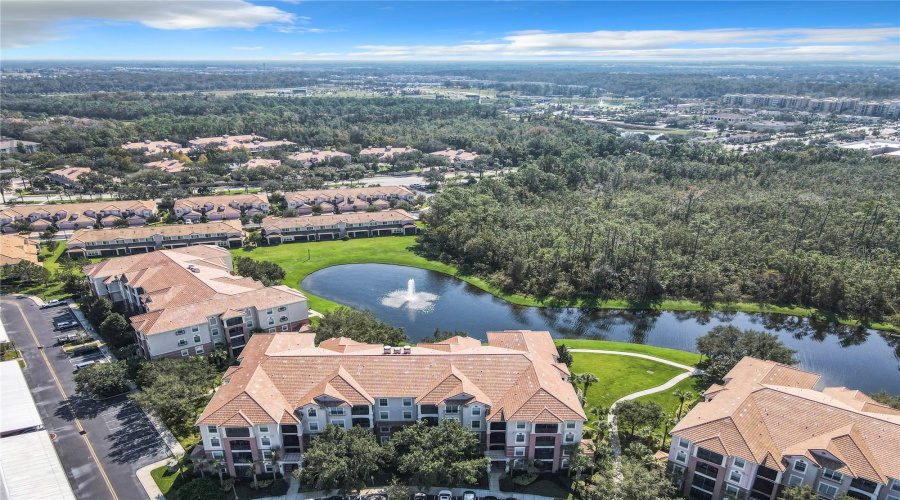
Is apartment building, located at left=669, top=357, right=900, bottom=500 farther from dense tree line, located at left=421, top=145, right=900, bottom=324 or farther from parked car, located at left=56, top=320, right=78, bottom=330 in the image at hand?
parked car, located at left=56, top=320, right=78, bottom=330

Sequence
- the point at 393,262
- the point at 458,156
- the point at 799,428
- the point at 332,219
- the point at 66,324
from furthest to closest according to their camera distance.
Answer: the point at 458,156
the point at 332,219
the point at 393,262
the point at 66,324
the point at 799,428

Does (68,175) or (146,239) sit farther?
(68,175)

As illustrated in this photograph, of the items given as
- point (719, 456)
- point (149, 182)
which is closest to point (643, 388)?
point (719, 456)

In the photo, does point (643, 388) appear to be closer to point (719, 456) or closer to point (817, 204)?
point (719, 456)

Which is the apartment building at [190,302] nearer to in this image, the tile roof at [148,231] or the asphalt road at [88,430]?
the asphalt road at [88,430]

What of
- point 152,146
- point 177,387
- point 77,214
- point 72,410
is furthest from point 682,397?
point 152,146

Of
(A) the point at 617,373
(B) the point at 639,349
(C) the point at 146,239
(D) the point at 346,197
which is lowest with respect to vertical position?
(B) the point at 639,349

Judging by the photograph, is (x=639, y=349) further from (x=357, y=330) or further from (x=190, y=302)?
(x=190, y=302)
